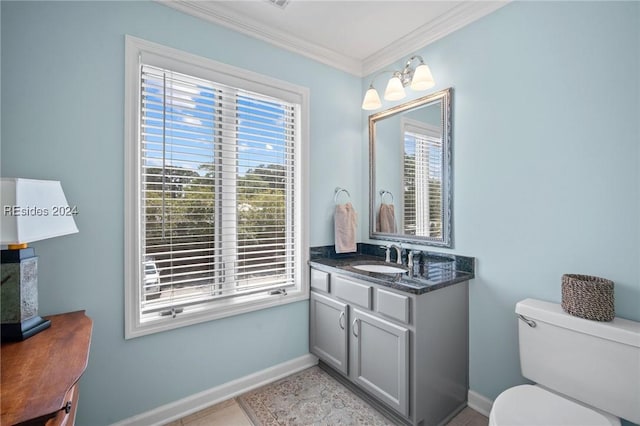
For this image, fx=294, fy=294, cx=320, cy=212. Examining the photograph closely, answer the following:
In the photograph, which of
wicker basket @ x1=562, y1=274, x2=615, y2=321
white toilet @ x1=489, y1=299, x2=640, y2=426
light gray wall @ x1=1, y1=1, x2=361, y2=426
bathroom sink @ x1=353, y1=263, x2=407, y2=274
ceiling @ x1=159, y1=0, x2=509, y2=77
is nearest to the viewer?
white toilet @ x1=489, y1=299, x2=640, y2=426

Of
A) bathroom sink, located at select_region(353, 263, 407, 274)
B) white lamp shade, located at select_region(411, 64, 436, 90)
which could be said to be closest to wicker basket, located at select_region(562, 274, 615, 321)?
bathroom sink, located at select_region(353, 263, 407, 274)

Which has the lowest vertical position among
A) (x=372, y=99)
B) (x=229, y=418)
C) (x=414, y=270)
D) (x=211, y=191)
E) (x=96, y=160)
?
(x=229, y=418)

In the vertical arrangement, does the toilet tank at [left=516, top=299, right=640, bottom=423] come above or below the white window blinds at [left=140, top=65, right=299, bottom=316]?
below

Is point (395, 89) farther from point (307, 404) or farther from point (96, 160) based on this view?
point (307, 404)

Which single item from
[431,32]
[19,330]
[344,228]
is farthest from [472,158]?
Result: [19,330]

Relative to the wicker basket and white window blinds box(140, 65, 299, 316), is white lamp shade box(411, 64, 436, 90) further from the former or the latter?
the wicker basket

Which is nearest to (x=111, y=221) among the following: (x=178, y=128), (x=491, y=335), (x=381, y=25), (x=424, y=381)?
(x=178, y=128)

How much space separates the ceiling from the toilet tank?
5.81ft

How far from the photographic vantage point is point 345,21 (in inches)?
80.0

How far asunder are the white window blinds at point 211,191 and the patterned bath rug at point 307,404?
687 millimetres

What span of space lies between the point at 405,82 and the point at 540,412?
2041 mm

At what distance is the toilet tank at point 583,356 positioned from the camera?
1.19m

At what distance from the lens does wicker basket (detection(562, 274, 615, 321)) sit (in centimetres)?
128

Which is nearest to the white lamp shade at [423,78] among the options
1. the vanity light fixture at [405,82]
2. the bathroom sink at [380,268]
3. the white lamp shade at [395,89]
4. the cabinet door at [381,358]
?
the vanity light fixture at [405,82]
